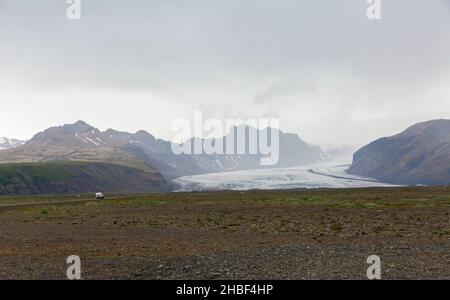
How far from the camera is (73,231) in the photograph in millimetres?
40562
